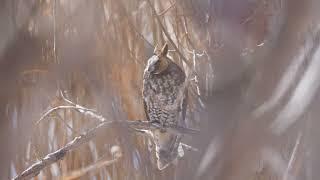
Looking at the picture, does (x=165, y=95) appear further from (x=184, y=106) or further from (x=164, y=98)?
(x=184, y=106)

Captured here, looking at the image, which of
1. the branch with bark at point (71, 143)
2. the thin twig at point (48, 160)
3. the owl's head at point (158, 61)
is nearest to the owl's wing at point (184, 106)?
the owl's head at point (158, 61)

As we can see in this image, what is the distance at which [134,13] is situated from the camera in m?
1.02

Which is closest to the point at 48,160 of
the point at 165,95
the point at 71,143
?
the point at 71,143

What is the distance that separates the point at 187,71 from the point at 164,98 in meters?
0.32

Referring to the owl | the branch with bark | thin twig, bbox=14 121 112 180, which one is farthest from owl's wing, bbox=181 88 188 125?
thin twig, bbox=14 121 112 180

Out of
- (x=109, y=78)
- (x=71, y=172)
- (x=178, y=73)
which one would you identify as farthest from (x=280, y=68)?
(x=178, y=73)

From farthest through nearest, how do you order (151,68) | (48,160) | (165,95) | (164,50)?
(165,95), (151,68), (164,50), (48,160)

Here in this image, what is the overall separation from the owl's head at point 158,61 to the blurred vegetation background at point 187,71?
0.03 meters

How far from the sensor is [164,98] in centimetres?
149

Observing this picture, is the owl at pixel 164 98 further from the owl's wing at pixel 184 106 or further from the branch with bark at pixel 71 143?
the branch with bark at pixel 71 143

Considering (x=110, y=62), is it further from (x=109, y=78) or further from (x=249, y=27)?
(x=249, y=27)

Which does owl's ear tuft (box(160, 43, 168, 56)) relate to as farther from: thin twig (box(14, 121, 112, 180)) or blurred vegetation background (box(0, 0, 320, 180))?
thin twig (box(14, 121, 112, 180))

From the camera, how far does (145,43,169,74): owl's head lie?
1151 millimetres

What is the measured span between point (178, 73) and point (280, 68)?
1076 mm
